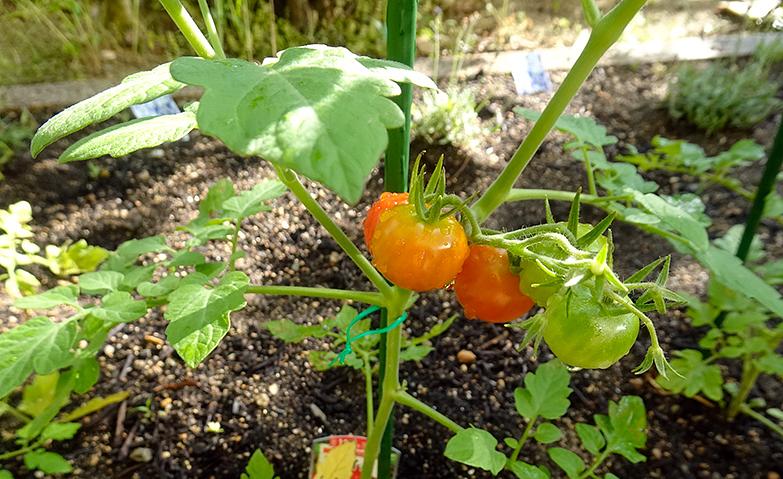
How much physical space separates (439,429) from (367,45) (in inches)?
79.2

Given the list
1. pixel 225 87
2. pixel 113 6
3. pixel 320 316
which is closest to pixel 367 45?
pixel 113 6

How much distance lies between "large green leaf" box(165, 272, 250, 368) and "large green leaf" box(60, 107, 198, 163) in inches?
7.7

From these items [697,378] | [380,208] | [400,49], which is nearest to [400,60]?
[400,49]

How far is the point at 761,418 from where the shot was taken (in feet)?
4.57

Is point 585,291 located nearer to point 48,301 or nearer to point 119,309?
point 119,309

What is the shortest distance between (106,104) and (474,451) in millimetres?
543

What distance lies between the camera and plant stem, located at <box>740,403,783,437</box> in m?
1.38

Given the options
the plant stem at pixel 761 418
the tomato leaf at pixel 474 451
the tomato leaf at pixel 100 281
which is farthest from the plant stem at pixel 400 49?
the plant stem at pixel 761 418

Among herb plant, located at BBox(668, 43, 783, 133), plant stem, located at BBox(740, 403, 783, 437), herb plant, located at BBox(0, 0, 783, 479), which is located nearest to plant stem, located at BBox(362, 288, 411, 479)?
herb plant, located at BBox(0, 0, 783, 479)

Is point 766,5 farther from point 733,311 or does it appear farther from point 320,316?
point 320,316

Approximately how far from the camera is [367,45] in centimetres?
287

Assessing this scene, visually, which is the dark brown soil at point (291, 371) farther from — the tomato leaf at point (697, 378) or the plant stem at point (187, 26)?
the plant stem at point (187, 26)

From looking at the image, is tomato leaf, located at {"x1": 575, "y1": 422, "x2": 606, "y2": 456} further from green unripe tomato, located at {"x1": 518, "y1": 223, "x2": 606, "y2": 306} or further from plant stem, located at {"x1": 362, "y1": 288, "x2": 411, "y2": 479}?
green unripe tomato, located at {"x1": 518, "y1": 223, "x2": 606, "y2": 306}

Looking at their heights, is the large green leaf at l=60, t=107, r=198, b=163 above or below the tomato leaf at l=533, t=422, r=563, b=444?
above
